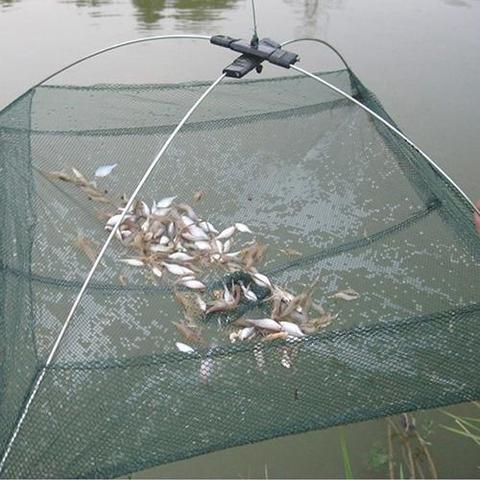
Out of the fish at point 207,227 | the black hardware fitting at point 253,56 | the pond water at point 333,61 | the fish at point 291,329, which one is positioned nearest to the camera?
the black hardware fitting at point 253,56

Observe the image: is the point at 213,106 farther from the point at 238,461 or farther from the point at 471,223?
the point at 238,461

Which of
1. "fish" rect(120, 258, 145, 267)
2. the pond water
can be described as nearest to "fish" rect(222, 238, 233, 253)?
"fish" rect(120, 258, 145, 267)

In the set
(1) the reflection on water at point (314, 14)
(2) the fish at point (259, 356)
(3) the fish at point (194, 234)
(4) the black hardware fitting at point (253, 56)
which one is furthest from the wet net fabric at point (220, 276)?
(1) the reflection on water at point (314, 14)

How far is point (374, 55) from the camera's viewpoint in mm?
5250

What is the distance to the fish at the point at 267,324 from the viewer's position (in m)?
2.42

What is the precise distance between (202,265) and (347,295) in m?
0.65

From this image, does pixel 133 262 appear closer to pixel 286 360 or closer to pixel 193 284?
pixel 193 284

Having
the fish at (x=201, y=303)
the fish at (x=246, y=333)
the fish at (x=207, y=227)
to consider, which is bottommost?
the fish at (x=246, y=333)

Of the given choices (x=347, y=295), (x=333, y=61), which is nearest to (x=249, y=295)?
(x=347, y=295)

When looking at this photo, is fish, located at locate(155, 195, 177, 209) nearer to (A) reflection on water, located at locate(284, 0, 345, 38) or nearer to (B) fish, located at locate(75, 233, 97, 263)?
(B) fish, located at locate(75, 233, 97, 263)

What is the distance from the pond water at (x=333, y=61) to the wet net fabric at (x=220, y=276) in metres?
0.46

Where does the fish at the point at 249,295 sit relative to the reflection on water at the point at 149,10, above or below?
below

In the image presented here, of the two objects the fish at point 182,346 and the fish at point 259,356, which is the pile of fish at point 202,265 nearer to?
the fish at point 182,346

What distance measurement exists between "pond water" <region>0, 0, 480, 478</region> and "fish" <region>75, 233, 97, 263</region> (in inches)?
38.8
